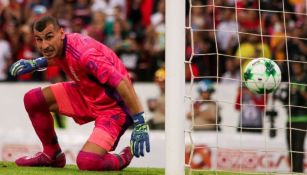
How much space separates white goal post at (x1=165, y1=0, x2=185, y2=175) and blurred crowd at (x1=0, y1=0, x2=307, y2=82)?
709 cm

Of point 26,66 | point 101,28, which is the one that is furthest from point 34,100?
point 101,28

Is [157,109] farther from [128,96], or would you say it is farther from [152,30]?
[128,96]

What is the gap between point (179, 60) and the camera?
859 centimetres

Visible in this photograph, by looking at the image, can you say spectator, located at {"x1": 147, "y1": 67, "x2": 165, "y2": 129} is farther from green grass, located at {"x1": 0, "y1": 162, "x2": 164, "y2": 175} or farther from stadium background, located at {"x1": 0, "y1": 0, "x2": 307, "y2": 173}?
green grass, located at {"x1": 0, "y1": 162, "x2": 164, "y2": 175}

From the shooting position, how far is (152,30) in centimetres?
1773

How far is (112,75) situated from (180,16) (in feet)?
3.40

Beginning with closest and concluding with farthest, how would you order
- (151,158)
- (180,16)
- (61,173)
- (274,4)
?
(180,16)
(61,173)
(151,158)
(274,4)

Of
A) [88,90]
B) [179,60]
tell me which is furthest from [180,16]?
[88,90]

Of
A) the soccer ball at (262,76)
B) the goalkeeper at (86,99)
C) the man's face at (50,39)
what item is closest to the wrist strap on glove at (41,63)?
the goalkeeper at (86,99)

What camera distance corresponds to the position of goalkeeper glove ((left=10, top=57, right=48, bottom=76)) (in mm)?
9852

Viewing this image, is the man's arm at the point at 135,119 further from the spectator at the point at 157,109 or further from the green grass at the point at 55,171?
the spectator at the point at 157,109

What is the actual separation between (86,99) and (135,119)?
98cm

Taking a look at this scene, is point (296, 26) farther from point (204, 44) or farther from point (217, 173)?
point (217, 173)

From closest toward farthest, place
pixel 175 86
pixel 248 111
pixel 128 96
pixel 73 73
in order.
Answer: pixel 175 86 < pixel 128 96 < pixel 73 73 < pixel 248 111
